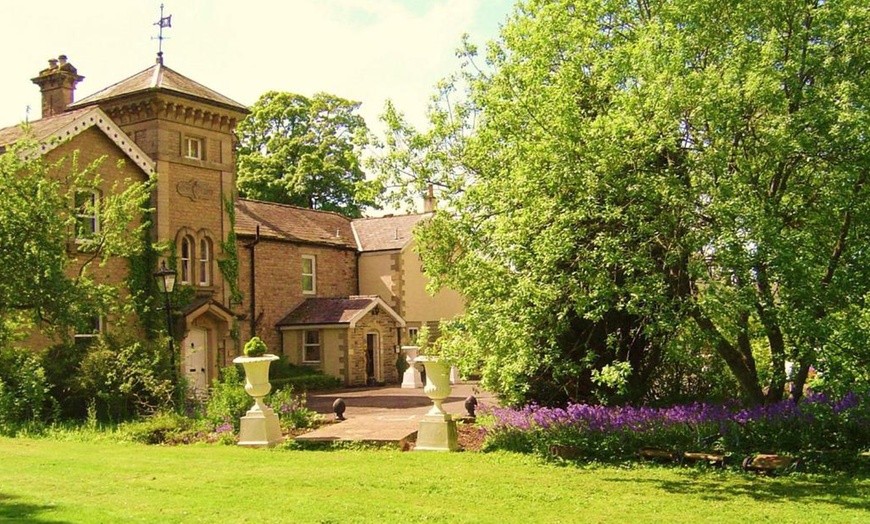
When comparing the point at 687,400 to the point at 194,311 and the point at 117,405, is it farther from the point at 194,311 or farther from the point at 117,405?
the point at 194,311

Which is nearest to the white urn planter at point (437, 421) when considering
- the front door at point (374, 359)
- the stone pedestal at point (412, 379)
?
the stone pedestal at point (412, 379)

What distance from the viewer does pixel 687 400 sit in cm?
1777

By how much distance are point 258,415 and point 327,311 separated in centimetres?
1839

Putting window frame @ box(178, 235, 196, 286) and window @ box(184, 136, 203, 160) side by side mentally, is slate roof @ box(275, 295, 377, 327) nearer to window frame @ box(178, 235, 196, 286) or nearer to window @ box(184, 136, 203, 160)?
window frame @ box(178, 235, 196, 286)

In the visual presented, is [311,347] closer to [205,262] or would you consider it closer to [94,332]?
[205,262]

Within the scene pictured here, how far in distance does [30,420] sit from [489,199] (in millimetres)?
12536

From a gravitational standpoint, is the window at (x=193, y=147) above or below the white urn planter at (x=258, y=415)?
above

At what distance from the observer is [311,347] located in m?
36.1

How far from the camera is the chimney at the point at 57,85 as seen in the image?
101 ft

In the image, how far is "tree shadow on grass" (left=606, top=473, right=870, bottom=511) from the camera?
38.5 ft

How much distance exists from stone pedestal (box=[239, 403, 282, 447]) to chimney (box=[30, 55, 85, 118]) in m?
17.9

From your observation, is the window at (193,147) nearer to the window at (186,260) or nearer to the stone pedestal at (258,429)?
the window at (186,260)

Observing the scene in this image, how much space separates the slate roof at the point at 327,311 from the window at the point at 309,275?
2.10 feet

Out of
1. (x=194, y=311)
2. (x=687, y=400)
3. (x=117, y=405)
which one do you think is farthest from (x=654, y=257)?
(x=194, y=311)
